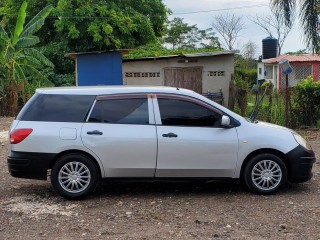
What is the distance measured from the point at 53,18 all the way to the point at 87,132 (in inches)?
814

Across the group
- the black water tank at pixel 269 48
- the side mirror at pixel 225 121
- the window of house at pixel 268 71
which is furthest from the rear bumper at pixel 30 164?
the black water tank at pixel 269 48

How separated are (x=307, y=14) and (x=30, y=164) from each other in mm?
7462

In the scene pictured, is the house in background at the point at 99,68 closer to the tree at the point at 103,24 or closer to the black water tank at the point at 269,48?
the tree at the point at 103,24

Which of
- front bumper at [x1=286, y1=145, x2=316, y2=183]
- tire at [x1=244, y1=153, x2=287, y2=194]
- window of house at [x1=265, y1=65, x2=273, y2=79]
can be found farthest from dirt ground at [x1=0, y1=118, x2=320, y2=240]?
window of house at [x1=265, y1=65, x2=273, y2=79]

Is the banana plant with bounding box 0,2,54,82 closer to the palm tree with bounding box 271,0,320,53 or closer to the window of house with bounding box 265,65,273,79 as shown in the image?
the palm tree with bounding box 271,0,320,53

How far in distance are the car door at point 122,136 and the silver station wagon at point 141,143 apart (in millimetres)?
14

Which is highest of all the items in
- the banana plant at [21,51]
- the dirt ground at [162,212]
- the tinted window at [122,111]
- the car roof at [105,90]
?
the banana plant at [21,51]

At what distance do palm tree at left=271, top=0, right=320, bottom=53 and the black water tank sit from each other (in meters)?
28.2

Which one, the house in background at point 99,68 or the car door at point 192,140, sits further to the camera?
the house in background at point 99,68

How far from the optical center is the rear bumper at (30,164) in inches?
258

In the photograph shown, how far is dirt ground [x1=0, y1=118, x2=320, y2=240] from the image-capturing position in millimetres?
5301

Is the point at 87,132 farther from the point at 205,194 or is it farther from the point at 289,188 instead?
the point at 289,188

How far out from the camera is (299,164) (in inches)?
268

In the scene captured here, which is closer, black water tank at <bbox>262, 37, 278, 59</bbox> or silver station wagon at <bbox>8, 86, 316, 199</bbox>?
silver station wagon at <bbox>8, 86, 316, 199</bbox>
